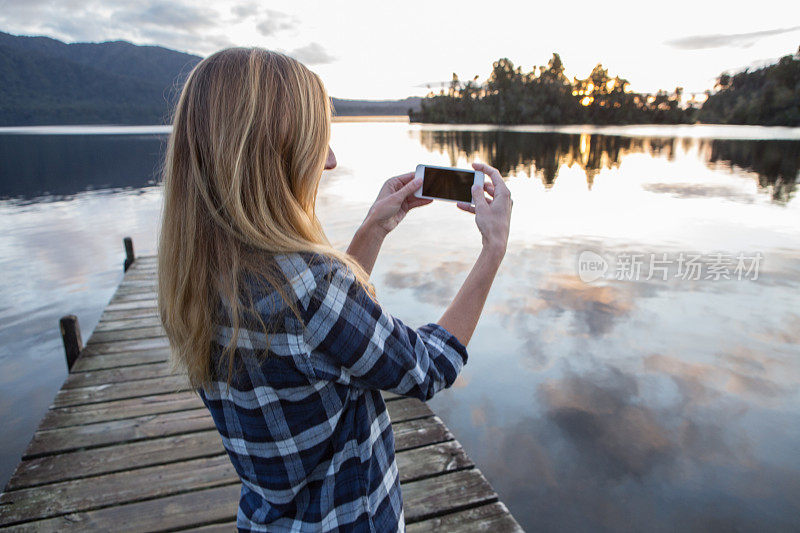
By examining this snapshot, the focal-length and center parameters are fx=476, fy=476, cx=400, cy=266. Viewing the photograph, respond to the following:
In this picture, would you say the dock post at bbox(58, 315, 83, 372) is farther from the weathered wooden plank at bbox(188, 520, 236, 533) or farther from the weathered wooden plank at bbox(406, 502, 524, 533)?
the weathered wooden plank at bbox(406, 502, 524, 533)

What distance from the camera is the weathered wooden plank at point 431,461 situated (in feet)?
10.6

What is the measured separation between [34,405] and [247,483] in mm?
6542

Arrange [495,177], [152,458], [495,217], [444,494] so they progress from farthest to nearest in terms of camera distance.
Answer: [152,458]
[444,494]
[495,177]
[495,217]

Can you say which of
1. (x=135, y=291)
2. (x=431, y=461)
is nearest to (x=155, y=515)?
(x=431, y=461)

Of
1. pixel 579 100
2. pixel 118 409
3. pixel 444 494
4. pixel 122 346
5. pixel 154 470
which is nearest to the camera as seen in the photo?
pixel 444 494

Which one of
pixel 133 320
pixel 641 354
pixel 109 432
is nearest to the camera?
pixel 109 432

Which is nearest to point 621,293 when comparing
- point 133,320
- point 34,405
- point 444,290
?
point 444,290

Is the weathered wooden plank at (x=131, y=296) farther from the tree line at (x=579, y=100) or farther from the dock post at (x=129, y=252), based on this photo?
the tree line at (x=579, y=100)

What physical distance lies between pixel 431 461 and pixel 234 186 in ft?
9.27

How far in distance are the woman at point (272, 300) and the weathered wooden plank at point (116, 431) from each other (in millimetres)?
2903

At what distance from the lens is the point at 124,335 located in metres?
5.61

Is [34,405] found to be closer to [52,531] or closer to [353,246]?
[52,531]

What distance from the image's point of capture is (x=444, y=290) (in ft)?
31.1
